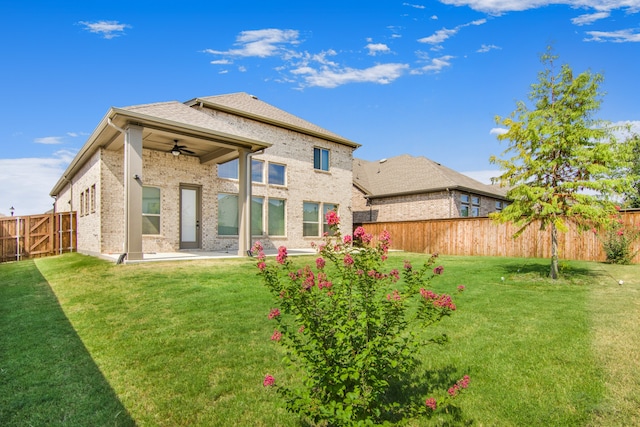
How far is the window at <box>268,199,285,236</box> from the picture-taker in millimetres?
16436

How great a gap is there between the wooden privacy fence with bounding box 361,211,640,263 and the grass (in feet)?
23.9

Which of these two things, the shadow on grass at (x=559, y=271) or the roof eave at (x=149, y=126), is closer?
the shadow on grass at (x=559, y=271)

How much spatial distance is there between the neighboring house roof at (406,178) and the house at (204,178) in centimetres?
470

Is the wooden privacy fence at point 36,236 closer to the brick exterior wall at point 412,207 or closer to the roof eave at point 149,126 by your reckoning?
the roof eave at point 149,126

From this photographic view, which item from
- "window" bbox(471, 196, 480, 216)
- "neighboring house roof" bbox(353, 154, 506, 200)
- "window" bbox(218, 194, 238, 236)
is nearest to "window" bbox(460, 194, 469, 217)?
"neighboring house roof" bbox(353, 154, 506, 200)

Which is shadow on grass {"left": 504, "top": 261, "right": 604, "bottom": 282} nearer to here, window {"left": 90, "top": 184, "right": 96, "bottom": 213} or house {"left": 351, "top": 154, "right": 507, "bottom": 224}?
house {"left": 351, "top": 154, "right": 507, "bottom": 224}

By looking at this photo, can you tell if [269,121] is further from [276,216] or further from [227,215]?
[227,215]

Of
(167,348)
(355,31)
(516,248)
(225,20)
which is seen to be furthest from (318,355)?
(516,248)

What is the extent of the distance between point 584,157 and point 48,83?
16.4 metres

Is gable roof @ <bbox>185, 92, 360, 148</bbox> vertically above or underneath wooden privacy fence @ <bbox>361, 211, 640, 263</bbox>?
above

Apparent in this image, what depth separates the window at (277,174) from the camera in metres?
16.5

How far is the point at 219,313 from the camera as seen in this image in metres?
5.54

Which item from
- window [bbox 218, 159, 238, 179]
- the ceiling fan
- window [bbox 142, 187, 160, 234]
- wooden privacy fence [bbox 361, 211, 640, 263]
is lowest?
wooden privacy fence [bbox 361, 211, 640, 263]

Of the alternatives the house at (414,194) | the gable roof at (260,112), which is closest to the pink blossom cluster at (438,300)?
the gable roof at (260,112)
